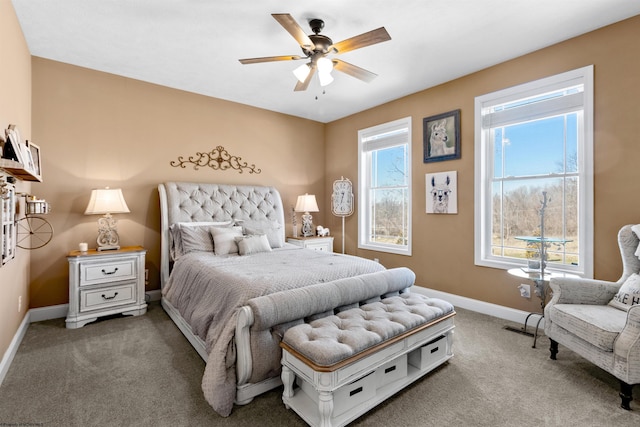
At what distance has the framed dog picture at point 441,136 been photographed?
12.2ft

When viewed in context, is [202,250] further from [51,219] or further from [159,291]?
[51,219]

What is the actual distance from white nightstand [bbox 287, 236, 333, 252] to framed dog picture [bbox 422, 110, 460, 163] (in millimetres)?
1945

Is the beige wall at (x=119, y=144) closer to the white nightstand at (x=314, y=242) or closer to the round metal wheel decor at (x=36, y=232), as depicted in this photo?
the round metal wheel decor at (x=36, y=232)

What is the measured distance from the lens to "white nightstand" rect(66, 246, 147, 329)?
10.1 ft

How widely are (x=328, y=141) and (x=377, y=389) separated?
442 cm

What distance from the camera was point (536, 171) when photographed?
320 centimetres

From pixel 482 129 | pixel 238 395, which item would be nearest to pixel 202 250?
pixel 238 395

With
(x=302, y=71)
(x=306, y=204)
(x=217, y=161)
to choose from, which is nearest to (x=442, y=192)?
(x=306, y=204)

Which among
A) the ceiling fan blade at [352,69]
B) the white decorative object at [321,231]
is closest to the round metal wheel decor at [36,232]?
the ceiling fan blade at [352,69]

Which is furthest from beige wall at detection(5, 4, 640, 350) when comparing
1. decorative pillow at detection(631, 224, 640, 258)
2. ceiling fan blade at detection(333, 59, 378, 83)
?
ceiling fan blade at detection(333, 59, 378, 83)

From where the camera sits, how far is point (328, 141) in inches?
221

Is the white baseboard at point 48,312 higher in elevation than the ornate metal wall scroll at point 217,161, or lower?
lower

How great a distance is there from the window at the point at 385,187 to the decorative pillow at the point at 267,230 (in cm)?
155

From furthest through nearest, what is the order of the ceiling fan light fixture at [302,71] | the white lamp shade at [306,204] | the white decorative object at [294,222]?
the white decorative object at [294,222] → the white lamp shade at [306,204] → the ceiling fan light fixture at [302,71]
